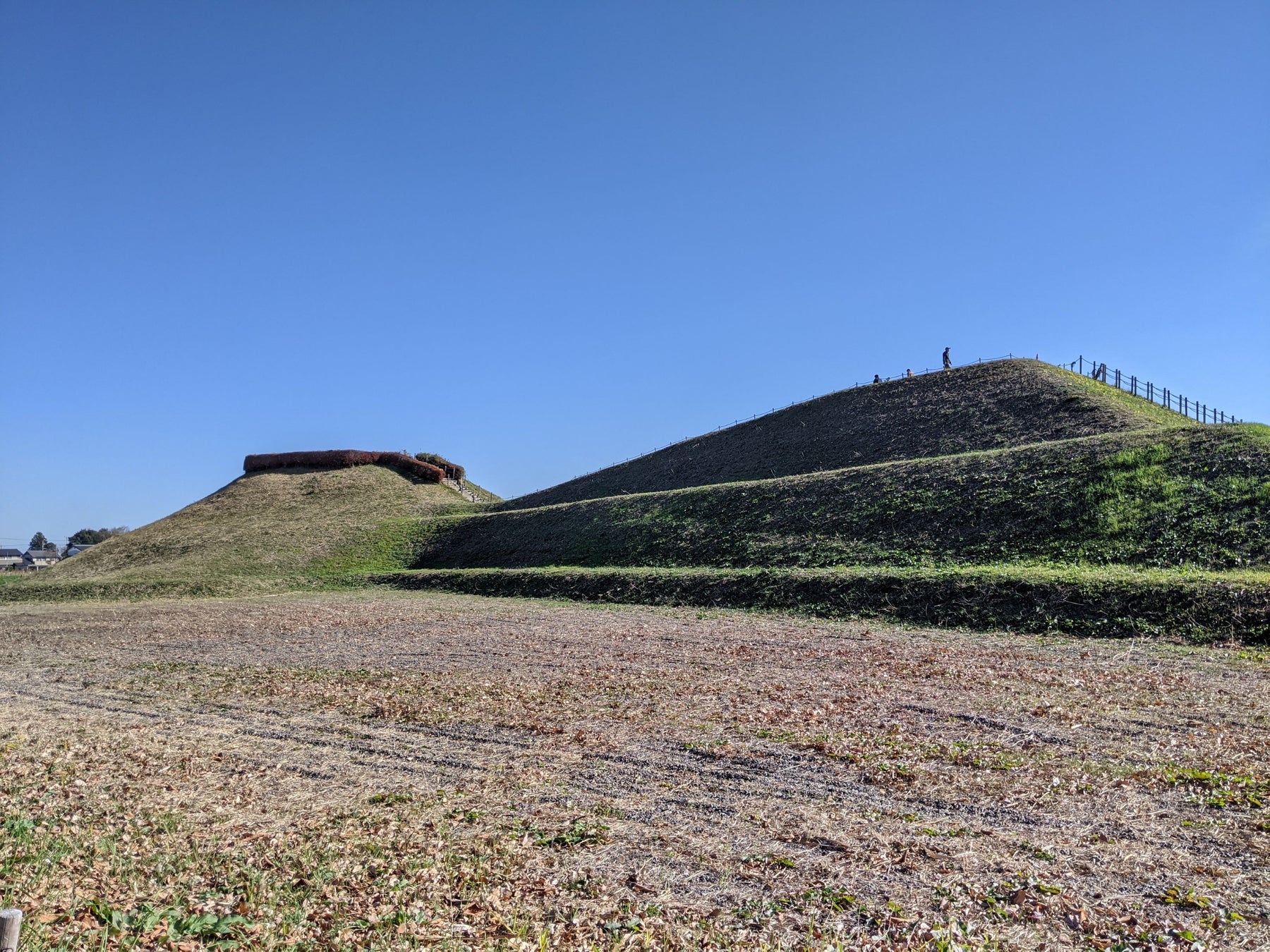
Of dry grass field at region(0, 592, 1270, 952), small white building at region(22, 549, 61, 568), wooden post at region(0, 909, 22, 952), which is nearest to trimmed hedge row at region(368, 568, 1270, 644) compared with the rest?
dry grass field at region(0, 592, 1270, 952)

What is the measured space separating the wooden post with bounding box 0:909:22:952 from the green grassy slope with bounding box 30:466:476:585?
40599mm

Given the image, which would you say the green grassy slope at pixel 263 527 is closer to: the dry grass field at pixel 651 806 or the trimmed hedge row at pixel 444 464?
the trimmed hedge row at pixel 444 464

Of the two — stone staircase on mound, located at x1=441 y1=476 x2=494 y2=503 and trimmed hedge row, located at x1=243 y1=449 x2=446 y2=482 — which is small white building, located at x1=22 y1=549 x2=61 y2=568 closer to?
trimmed hedge row, located at x1=243 y1=449 x2=446 y2=482

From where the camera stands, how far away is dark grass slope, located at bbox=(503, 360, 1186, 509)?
40.0 m

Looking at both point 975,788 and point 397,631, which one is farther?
point 397,631

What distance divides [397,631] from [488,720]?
11.9 meters

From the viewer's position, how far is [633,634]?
20.5 meters

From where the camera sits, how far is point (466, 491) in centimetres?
7169

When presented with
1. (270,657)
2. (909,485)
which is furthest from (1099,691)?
(909,485)

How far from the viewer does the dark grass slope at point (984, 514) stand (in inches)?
908

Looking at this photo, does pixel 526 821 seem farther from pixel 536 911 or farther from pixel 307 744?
pixel 307 744

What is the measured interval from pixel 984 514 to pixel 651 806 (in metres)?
23.4

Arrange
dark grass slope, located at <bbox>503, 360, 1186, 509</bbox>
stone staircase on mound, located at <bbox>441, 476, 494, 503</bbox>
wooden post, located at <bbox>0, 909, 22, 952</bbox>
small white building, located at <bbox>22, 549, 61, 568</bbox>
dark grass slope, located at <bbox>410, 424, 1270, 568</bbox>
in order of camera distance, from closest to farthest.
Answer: wooden post, located at <bbox>0, 909, 22, 952</bbox> → dark grass slope, located at <bbox>410, 424, 1270, 568</bbox> → dark grass slope, located at <bbox>503, 360, 1186, 509</bbox> → stone staircase on mound, located at <bbox>441, 476, 494, 503</bbox> → small white building, located at <bbox>22, 549, 61, 568</bbox>

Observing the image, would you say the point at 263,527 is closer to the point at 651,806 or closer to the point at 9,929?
the point at 651,806
